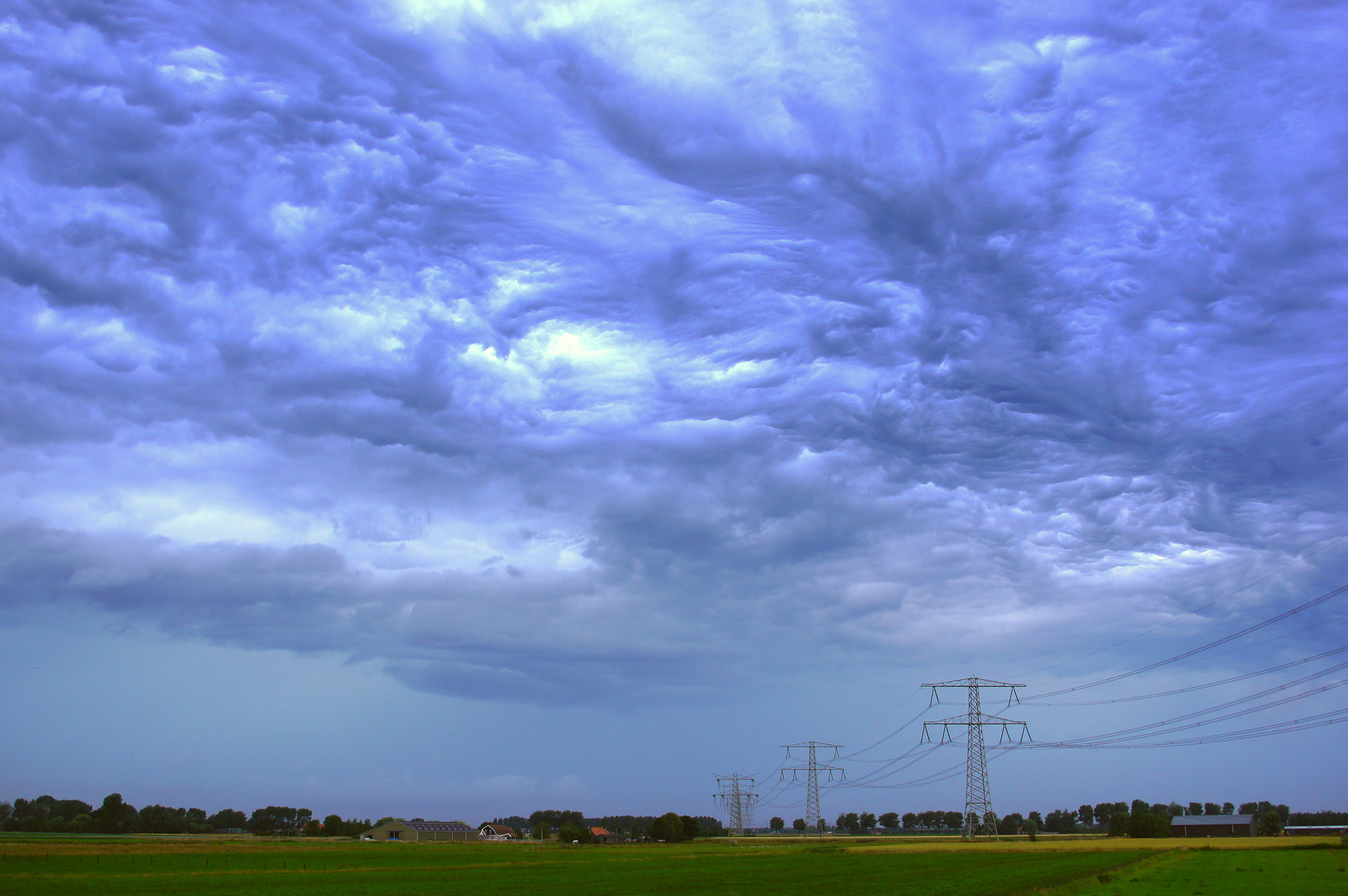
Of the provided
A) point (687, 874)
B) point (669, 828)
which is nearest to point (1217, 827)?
point (669, 828)

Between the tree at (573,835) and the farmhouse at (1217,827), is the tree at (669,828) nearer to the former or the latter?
the tree at (573,835)

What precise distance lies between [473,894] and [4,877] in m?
32.3

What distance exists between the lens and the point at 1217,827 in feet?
615

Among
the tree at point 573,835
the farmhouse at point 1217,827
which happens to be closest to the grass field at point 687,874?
the tree at point 573,835

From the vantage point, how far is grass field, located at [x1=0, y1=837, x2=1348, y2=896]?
49125 millimetres

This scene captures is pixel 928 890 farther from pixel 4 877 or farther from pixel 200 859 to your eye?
→ pixel 200 859

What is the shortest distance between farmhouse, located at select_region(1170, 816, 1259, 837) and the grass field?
10965 centimetres

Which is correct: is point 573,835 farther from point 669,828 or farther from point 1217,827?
point 1217,827

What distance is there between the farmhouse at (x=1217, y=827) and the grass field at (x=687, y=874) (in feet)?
360

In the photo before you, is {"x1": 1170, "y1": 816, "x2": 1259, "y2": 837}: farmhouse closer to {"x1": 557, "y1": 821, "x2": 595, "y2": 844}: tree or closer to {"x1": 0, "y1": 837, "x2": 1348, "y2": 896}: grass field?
{"x1": 0, "y1": 837, "x2": 1348, "y2": 896}: grass field

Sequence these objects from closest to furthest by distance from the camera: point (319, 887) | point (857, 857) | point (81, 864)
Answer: point (319, 887)
point (81, 864)
point (857, 857)

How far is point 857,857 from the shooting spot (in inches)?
3735

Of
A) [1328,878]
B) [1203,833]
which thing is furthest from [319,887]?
[1203,833]

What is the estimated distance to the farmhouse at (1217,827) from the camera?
608ft
